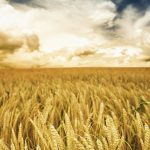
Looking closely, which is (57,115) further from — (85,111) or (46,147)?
(46,147)

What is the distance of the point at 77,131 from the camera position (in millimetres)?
787

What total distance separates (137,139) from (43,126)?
0.97 ft

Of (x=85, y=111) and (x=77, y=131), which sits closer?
(x=77, y=131)

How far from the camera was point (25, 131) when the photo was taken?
92cm

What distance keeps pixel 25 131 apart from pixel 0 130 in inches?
3.9

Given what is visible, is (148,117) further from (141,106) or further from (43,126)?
(43,126)

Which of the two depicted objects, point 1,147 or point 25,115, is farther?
point 25,115

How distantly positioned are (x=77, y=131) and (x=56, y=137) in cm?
27

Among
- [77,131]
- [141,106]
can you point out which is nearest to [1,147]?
[77,131]

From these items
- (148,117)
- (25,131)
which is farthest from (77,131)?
(148,117)

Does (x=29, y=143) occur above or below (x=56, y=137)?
below

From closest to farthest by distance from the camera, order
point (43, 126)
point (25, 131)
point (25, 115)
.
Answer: point (43, 126)
point (25, 131)
point (25, 115)

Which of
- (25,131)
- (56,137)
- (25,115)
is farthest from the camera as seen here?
(25,115)

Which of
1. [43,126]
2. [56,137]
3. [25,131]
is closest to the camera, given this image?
[56,137]
